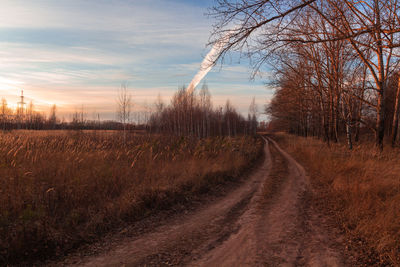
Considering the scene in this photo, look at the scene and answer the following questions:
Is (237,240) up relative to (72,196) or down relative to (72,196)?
down

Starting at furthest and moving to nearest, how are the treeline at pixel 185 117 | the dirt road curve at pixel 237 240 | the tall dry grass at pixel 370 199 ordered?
the treeline at pixel 185 117, the tall dry grass at pixel 370 199, the dirt road curve at pixel 237 240

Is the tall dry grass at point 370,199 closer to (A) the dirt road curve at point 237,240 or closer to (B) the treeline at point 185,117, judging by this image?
(A) the dirt road curve at point 237,240

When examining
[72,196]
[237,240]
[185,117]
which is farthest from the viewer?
[185,117]

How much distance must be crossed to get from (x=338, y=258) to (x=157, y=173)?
5862mm

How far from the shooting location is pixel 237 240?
4137 millimetres

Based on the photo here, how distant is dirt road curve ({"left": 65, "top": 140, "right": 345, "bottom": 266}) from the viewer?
11.3 ft

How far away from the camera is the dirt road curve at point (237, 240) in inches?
136

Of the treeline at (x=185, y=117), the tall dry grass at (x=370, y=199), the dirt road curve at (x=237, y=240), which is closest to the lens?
the dirt road curve at (x=237, y=240)

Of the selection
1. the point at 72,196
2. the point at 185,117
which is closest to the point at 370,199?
the point at 72,196

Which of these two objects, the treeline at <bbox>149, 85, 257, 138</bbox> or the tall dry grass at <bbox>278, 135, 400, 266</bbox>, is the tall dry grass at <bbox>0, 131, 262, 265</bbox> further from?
the treeline at <bbox>149, 85, 257, 138</bbox>

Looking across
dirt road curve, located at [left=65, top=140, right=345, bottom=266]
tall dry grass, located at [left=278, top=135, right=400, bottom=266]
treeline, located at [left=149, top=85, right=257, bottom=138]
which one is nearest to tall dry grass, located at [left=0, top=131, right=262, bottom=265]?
dirt road curve, located at [left=65, top=140, right=345, bottom=266]

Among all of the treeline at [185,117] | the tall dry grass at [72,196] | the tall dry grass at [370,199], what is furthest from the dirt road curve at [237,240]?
the treeline at [185,117]

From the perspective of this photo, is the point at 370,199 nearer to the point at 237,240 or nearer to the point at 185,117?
the point at 237,240

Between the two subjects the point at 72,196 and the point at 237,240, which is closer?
the point at 237,240
